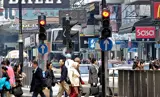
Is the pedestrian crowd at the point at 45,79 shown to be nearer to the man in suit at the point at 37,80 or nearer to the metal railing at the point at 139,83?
the man in suit at the point at 37,80

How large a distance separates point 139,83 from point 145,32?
3835 centimetres

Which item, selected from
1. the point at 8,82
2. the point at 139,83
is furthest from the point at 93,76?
the point at 139,83

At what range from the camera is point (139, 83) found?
57.9 ft

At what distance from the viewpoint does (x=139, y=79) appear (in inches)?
695

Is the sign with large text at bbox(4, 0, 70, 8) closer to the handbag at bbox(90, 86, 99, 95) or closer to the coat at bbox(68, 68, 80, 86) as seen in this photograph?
the handbag at bbox(90, 86, 99, 95)

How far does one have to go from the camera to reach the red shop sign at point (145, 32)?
54.9m

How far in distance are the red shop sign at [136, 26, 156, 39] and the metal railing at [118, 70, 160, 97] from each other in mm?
36167

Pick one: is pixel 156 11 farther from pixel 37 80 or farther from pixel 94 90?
pixel 37 80

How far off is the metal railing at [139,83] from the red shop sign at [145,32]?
119 ft

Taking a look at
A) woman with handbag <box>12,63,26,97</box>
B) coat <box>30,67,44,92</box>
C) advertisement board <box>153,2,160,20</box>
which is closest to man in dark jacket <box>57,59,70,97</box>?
woman with handbag <box>12,63,26,97</box>

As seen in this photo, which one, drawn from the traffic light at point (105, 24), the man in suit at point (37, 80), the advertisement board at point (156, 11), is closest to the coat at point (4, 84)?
the man in suit at point (37, 80)

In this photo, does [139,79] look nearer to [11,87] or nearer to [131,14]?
[11,87]

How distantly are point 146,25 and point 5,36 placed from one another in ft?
191

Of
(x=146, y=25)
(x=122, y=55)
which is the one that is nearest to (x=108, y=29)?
(x=146, y=25)
